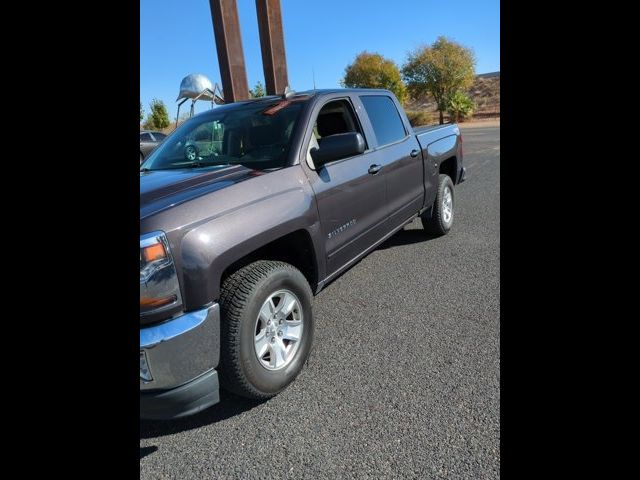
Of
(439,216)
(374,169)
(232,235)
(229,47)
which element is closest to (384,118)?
(374,169)

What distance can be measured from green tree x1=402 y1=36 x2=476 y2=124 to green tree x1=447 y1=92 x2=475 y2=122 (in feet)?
2.60

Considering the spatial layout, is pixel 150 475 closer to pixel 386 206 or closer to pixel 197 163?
pixel 197 163

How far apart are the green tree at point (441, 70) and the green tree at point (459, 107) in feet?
2.60

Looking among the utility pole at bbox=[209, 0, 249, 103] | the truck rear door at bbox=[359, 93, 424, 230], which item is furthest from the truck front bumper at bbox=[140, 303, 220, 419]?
the utility pole at bbox=[209, 0, 249, 103]

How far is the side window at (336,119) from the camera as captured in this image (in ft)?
11.5

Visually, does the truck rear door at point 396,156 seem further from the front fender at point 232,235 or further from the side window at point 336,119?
the front fender at point 232,235

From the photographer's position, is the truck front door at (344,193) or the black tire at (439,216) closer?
the truck front door at (344,193)

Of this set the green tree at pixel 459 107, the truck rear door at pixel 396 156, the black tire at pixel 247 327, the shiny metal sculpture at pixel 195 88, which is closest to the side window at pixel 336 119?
the truck rear door at pixel 396 156
